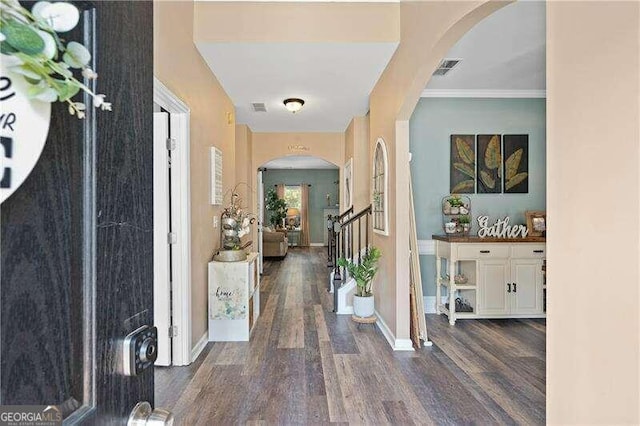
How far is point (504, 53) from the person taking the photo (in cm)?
362

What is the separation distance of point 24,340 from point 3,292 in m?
0.07

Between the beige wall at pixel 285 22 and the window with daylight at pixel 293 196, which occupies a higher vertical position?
the beige wall at pixel 285 22

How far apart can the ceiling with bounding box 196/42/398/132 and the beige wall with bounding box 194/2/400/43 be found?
0.07 metres

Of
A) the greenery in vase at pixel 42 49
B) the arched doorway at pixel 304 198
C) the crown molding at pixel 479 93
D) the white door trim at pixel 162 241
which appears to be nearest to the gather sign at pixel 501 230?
the crown molding at pixel 479 93

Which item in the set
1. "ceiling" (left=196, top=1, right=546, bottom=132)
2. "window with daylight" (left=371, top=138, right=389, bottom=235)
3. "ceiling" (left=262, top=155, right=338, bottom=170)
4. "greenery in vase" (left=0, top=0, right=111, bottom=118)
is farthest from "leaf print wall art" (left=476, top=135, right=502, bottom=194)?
"ceiling" (left=262, top=155, right=338, bottom=170)

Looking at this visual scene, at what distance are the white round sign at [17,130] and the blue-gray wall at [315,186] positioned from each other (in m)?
13.7

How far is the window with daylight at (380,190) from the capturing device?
Answer: 12.8 ft

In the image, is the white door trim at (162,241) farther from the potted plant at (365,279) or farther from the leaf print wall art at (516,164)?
the leaf print wall art at (516,164)

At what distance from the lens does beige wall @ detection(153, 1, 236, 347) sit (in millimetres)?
2773

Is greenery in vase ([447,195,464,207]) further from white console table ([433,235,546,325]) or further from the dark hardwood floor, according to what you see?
the dark hardwood floor

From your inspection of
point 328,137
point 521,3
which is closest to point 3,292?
point 521,3

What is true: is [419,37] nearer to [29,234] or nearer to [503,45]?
[503,45]

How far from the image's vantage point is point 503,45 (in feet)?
11.2

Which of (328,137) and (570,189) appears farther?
(328,137)
